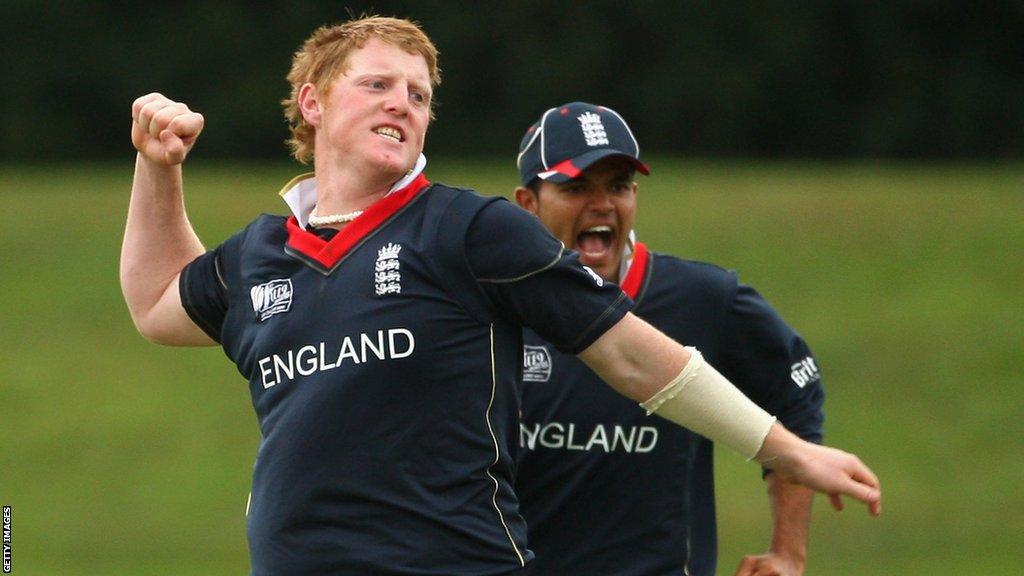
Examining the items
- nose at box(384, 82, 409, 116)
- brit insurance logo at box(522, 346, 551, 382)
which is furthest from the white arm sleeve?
brit insurance logo at box(522, 346, 551, 382)

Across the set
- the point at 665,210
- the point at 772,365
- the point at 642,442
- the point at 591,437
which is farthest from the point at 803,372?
the point at 665,210

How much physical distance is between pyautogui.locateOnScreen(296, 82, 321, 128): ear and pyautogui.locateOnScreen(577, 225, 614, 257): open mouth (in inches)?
45.6

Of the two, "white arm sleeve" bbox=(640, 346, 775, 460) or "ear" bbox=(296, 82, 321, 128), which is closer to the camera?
"white arm sleeve" bbox=(640, 346, 775, 460)

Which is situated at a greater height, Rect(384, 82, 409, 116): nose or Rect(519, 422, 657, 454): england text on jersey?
Rect(384, 82, 409, 116): nose

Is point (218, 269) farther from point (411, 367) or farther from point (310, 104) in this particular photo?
point (411, 367)

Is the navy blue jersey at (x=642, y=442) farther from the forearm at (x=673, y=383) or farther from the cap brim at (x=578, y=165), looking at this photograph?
the forearm at (x=673, y=383)

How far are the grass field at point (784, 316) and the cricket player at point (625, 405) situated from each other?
598 cm

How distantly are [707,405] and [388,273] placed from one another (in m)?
0.77

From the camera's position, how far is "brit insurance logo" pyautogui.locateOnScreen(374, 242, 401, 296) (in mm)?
3951

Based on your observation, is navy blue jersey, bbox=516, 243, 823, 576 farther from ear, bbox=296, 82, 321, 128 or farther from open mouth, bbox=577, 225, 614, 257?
ear, bbox=296, 82, 321, 128

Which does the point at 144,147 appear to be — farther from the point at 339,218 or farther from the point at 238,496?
the point at 238,496

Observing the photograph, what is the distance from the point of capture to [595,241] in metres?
5.34

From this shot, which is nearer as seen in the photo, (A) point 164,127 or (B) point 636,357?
(B) point 636,357

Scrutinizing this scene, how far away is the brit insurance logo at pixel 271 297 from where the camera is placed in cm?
407
